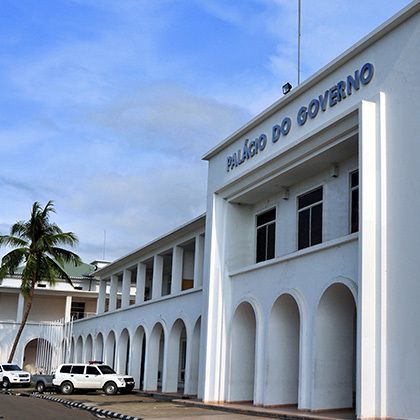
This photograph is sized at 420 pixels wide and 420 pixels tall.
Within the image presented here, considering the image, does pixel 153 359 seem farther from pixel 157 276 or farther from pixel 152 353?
pixel 157 276

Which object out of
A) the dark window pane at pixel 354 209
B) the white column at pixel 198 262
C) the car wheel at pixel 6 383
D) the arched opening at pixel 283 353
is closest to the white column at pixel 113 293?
the car wheel at pixel 6 383

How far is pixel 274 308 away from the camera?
2089 cm

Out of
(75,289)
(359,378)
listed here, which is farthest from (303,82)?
(75,289)

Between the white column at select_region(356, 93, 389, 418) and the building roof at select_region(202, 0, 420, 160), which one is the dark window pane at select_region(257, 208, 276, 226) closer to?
the building roof at select_region(202, 0, 420, 160)

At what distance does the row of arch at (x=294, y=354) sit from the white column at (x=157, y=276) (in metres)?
10.6

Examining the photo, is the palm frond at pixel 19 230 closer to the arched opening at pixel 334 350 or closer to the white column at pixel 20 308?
the white column at pixel 20 308

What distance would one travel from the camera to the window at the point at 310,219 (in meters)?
20.8

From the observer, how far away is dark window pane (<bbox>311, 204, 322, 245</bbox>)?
20.7 meters

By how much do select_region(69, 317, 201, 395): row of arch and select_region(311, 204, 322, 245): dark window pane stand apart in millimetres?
8228

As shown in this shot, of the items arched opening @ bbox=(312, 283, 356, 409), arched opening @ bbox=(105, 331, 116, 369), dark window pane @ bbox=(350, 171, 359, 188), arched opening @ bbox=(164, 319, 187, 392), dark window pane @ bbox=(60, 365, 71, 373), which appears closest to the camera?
arched opening @ bbox=(312, 283, 356, 409)

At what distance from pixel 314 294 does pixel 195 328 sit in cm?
989

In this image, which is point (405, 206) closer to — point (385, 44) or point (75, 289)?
point (385, 44)

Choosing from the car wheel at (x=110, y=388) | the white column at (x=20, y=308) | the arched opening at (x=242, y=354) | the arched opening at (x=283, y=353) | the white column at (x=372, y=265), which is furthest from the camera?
the white column at (x=20, y=308)

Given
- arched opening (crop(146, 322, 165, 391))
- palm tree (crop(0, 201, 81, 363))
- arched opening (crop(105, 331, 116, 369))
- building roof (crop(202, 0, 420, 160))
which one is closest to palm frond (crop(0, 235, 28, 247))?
palm tree (crop(0, 201, 81, 363))
